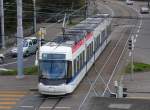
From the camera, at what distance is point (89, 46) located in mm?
45188

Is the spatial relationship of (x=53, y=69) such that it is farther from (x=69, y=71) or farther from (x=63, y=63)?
(x=69, y=71)

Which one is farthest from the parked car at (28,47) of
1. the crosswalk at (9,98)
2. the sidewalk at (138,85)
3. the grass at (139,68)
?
the crosswalk at (9,98)

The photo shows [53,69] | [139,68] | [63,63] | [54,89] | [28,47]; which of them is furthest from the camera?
[28,47]

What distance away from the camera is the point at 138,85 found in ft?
133

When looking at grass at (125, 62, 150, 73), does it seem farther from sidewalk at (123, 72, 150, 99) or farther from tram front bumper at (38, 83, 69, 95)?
tram front bumper at (38, 83, 69, 95)

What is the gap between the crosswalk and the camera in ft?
117

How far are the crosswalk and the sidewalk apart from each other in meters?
6.45

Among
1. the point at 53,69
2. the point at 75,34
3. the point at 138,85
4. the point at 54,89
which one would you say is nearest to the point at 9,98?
the point at 54,89

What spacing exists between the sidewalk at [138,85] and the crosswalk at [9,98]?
645 centimetres

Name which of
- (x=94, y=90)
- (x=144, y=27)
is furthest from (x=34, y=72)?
(x=144, y=27)

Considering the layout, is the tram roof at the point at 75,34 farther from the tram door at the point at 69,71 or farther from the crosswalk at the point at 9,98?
the crosswalk at the point at 9,98

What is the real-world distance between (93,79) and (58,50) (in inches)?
229

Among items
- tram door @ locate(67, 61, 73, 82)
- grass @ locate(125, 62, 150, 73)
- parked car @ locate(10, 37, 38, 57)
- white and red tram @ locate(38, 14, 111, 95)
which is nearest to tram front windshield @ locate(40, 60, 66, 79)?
white and red tram @ locate(38, 14, 111, 95)

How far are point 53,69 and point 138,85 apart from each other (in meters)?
6.15
